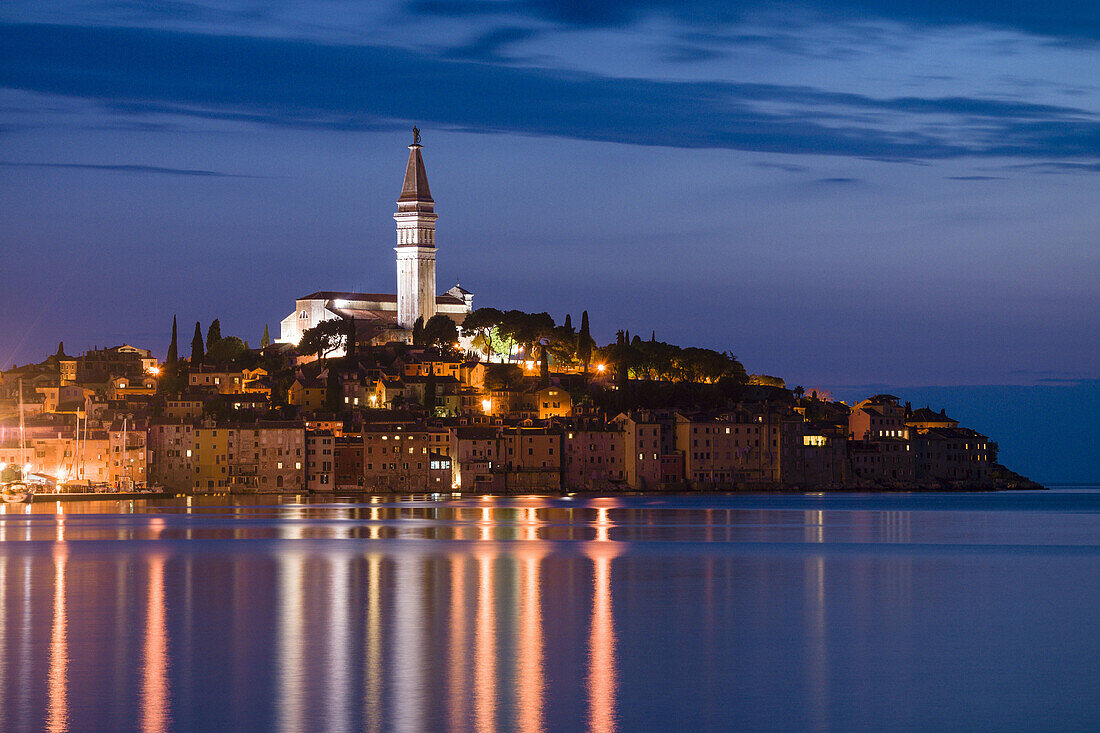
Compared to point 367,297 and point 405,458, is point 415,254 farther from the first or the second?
point 405,458

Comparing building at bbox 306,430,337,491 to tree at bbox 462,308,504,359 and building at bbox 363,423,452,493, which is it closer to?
building at bbox 363,423,452,493

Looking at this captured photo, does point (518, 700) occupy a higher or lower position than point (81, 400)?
lower

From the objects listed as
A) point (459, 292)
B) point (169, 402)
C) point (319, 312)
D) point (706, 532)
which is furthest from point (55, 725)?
point (459, 292)

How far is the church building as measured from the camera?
106375mm

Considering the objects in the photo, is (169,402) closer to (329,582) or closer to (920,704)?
(329,582)

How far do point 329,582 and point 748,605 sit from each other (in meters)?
8.41

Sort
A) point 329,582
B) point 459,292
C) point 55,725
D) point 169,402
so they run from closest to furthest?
point 55,725
point 329,582
point 169,402
point 459,292

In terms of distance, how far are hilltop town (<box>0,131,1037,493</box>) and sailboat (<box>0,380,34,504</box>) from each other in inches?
20.0

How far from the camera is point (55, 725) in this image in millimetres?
13914

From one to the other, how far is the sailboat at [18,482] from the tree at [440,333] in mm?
28912

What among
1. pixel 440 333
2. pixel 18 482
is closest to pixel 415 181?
pixel 440 333

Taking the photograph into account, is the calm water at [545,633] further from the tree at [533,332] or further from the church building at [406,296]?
the church building at [406,296]

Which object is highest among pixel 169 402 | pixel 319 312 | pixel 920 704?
pixel 319 312

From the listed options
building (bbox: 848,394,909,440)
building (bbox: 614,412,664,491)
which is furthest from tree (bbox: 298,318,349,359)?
building (bbox: 848,394,909,440)
